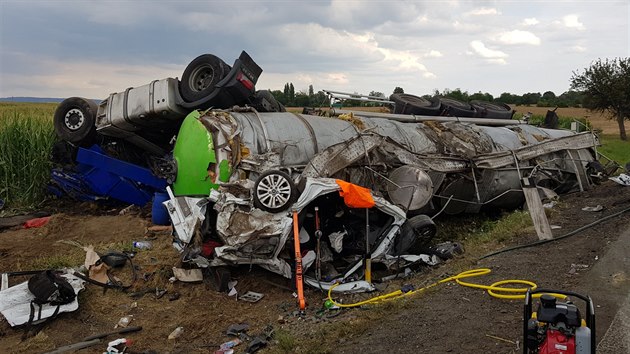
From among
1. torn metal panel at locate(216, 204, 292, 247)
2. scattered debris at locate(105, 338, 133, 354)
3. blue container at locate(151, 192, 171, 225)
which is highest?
torn metal panel at locate(216, 204, 292, 247)

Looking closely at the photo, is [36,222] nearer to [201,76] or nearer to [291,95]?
[201,76]

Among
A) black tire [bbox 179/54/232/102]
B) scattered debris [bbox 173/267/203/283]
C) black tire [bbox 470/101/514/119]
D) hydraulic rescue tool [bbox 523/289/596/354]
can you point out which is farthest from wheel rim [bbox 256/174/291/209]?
black tire [bbox 470/101/514/119]

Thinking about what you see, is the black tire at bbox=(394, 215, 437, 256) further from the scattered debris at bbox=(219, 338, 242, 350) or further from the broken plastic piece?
the broken plastic piece

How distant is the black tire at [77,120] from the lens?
9.42 metres

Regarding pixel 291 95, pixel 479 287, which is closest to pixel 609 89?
pixel 291 95

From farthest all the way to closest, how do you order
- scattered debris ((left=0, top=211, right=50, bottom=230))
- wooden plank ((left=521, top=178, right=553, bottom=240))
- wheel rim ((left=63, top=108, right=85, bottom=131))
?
wheel rim ((left=63, top=108, right=85, bottom=131)) < scattered debris ((left=0, top=211, right=50, bottom=230)) < wooden plank ((left=521, top=178, right=553, bottom=240))

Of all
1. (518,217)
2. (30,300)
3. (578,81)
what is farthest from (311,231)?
(578,81)

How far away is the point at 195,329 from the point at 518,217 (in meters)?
5.39

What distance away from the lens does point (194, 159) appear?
663 cm

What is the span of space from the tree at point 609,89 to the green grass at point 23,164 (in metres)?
31.5

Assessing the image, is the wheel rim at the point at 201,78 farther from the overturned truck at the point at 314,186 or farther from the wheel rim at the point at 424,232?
the wheel rim at the point at 424,232

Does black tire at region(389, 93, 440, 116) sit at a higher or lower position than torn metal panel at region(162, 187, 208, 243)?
higher

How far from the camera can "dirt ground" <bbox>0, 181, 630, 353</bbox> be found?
4133mm

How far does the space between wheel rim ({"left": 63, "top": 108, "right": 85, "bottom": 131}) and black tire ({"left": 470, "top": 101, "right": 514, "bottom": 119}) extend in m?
8.11
